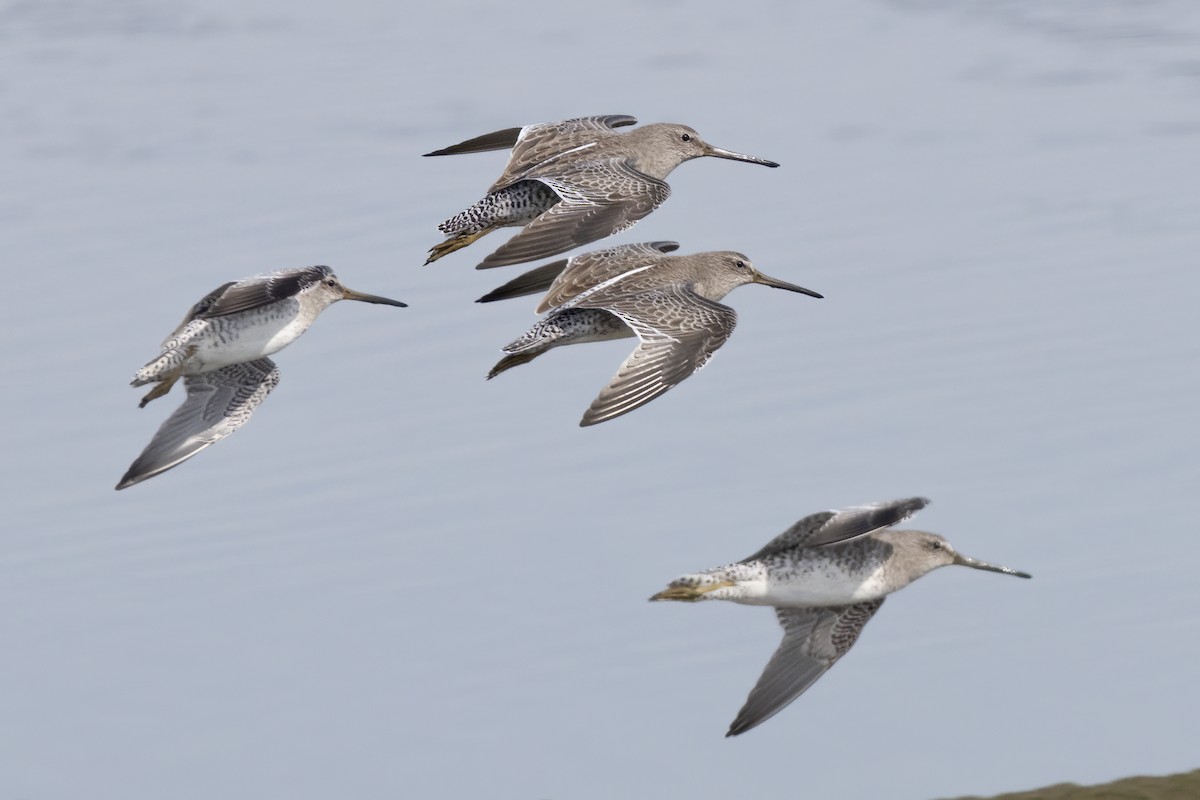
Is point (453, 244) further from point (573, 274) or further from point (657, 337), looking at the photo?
point (657, 337)

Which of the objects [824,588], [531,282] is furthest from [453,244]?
[824,588]

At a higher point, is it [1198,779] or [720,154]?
[720,154]

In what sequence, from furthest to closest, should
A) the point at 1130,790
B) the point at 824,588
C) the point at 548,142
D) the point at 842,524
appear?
1. the point at 548,142
2. the point at 1130,790
3. the point at 824,588
4. the point at 842,524

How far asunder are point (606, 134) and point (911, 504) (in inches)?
271

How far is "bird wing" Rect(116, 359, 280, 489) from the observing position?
64.6 ft

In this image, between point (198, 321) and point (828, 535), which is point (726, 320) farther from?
point (198, 321)

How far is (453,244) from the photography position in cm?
2056

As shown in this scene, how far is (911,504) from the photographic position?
54.0 feet

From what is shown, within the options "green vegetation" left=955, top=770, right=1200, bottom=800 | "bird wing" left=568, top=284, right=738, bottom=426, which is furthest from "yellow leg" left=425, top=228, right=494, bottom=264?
"green vegetation" left=955, top=770, right=1200, bottom=800

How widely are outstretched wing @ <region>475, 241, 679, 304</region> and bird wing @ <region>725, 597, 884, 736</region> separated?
3505 millimetres

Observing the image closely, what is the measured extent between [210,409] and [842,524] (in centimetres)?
622

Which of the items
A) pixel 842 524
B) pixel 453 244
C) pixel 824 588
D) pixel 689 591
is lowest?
→ pixel 824 588

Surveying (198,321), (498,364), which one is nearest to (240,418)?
(198,321)

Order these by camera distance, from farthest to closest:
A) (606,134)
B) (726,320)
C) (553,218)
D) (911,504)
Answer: (606,134), (553,218), (726,320), (911,504)
